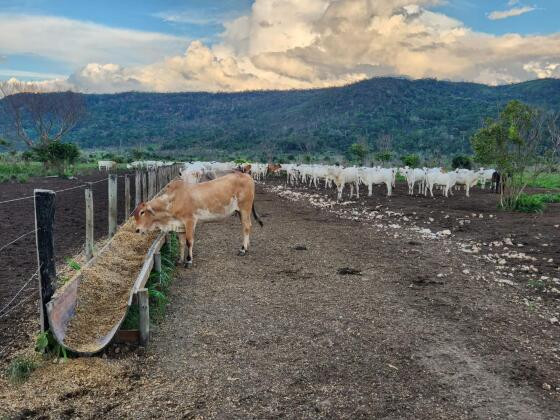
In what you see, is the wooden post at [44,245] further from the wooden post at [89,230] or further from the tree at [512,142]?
the tree at [512,142]

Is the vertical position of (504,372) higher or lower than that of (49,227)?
lower

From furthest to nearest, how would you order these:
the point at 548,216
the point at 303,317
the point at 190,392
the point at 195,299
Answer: the point at 548,216 < the point at 195,299 < the point at 303,317 < the point at 190,392

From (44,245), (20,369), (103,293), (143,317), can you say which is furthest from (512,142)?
(20,369)

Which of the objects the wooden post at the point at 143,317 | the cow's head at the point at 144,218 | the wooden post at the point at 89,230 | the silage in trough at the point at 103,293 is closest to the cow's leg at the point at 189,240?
the cow's head at the point at 144,218

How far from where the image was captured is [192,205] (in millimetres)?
9852

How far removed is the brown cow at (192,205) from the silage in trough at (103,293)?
73 cm

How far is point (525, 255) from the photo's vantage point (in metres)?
10.4

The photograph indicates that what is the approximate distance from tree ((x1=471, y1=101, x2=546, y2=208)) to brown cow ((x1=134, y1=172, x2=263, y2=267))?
1123 cm

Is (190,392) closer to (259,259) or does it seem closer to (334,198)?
(259,259)

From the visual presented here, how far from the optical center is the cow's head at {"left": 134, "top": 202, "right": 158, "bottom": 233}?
9.14 meters

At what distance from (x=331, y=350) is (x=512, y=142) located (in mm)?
15221

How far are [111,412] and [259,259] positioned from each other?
240 inches

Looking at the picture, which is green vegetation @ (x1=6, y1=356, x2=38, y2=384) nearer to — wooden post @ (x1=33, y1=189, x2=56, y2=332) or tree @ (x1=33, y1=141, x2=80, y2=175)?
wooden post @ (x1=33, y1=189, x2=56, y2=332)

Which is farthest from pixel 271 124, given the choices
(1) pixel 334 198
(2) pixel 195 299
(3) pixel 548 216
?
(2) pixel 195 299
